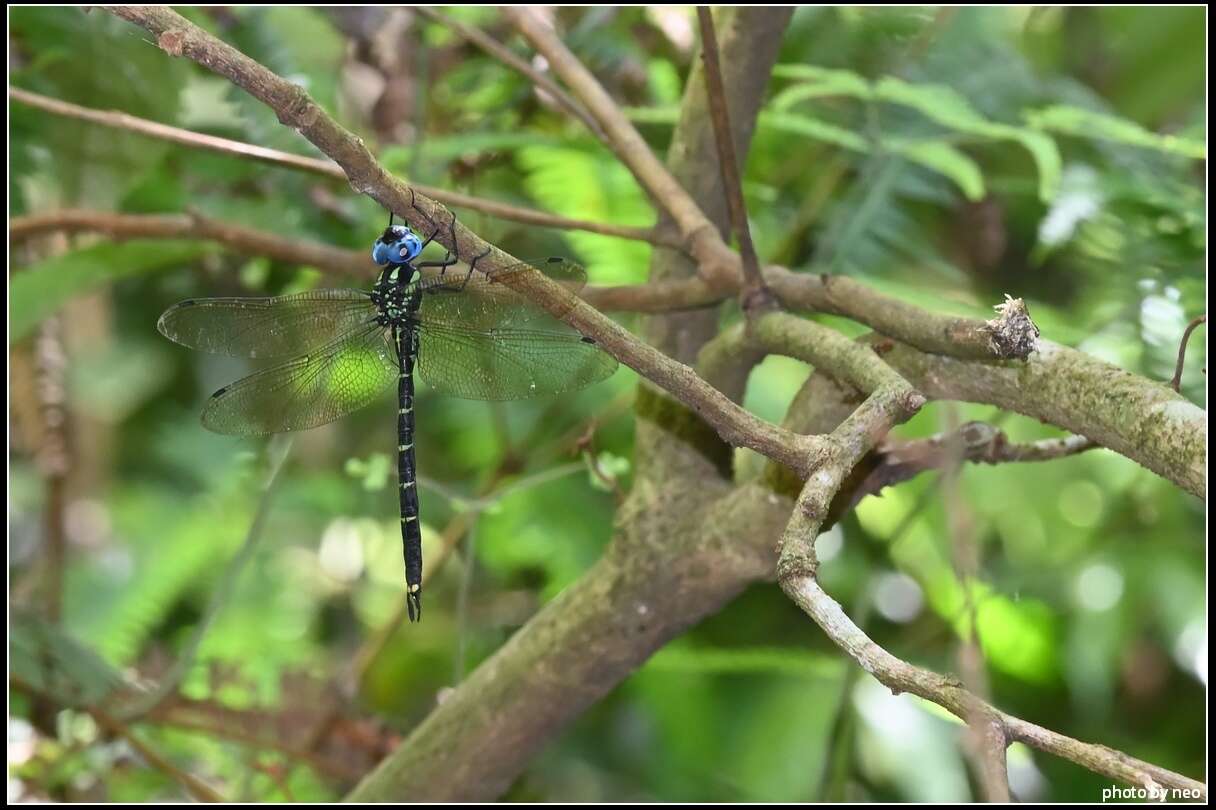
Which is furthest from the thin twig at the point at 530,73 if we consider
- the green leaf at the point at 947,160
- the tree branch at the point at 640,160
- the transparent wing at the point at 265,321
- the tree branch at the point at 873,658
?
the tree branch at the point at 873,658

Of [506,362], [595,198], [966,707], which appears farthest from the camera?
[595,198]

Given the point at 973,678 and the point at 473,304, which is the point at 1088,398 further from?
the point at 473,304

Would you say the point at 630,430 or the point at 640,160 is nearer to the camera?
the point at 640,160

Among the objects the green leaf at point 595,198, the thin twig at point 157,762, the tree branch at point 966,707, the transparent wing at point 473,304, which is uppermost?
the green leaf at point 595,198

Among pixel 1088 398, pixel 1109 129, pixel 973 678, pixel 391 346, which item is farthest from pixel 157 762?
pixel 1109 129

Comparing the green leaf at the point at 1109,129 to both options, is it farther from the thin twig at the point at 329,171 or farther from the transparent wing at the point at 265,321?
the transparent wing at the point at 265,321

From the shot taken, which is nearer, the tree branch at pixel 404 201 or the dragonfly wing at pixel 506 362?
the tree branch at pixel 404 201

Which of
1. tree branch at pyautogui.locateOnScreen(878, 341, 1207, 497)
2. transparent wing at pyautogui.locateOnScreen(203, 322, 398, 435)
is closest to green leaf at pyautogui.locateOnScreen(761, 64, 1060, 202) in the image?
tree branch at pyautogui.locateOnScreen(878, 341, 1207, 497)
